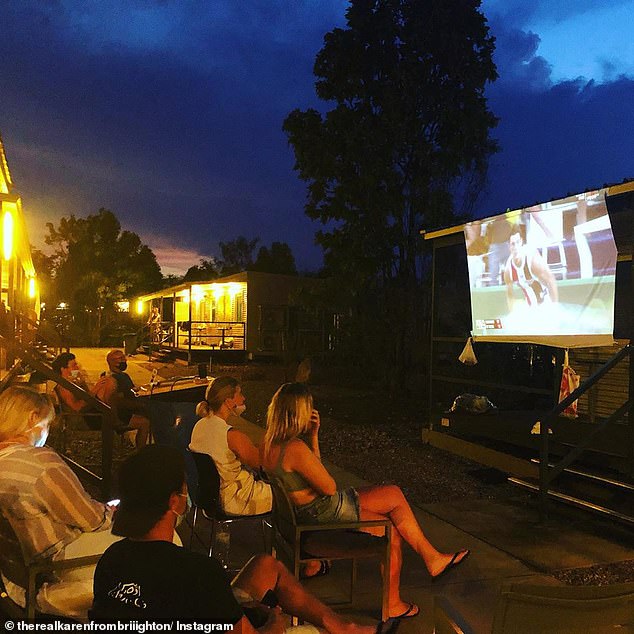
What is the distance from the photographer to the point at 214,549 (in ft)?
13.9

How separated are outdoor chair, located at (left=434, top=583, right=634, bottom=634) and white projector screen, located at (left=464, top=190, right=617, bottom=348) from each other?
15.2 feet

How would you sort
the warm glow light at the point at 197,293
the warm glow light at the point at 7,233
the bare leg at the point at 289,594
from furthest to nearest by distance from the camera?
the warm glow light at the point at 197,293 → the warm glow light at the point at 7,233 → the bare leg at the point at 289,594

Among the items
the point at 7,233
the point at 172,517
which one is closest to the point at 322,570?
the point at 172,517

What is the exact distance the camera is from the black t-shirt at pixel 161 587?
181cm

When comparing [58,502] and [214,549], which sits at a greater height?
[58,502]

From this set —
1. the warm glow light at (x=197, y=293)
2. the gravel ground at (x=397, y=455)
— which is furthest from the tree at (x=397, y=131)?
the warm glow light at (x=197, y=293)

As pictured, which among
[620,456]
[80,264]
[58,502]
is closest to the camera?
[58,502]

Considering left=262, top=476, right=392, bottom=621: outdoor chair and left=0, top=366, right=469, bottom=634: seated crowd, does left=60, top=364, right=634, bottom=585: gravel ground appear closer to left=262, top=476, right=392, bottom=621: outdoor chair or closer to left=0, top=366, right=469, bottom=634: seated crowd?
left=262, top=476, right=392, bottom=621: outdoor chair

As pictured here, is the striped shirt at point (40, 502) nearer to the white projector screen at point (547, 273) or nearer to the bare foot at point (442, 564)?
the bare foot at point (442, 564)

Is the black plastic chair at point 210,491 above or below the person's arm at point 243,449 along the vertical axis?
below

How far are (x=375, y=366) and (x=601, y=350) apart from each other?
23.2ft

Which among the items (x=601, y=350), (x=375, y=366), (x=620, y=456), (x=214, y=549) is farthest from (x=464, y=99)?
(x=214, y=549)

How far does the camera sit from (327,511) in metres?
3.35

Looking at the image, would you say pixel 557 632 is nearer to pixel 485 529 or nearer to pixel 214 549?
pixel 214 549
